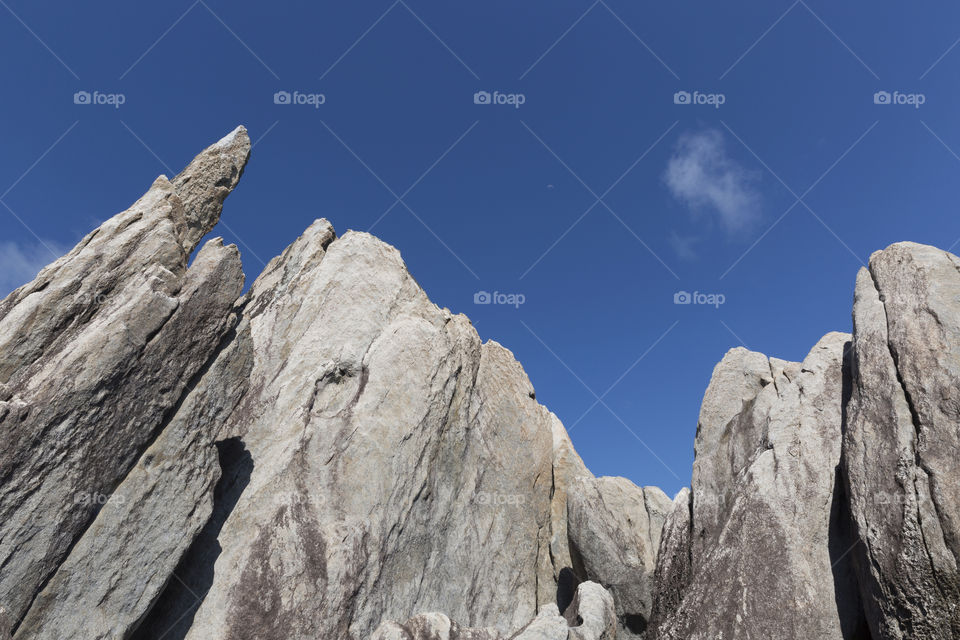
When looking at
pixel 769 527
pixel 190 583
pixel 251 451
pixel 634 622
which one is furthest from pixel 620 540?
pixel 190 583

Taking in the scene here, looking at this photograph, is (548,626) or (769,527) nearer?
(769,527)

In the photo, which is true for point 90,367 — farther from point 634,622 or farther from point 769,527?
point 634,622

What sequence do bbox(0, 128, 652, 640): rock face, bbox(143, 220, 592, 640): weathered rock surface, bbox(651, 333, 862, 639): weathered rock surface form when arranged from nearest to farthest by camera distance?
bbox(651, 333, 862, 639): weathered rock surface < bbox(0, 128, 652, 640): rock face < bbox(143, 220, 592, 640): weathered rock surface

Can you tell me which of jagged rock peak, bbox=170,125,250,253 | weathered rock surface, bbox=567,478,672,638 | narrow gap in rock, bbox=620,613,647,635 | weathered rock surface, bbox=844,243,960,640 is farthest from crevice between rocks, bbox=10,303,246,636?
weathered rock surface, bbox=844,243,960,640

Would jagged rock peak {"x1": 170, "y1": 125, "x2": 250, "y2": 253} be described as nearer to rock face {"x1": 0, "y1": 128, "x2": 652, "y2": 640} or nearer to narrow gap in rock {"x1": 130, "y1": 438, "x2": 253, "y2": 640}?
rock face {"x1": 0, "y1": 128, "x2": 652, "y2": 640}

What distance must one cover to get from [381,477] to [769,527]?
1490cm

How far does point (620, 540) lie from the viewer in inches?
1082

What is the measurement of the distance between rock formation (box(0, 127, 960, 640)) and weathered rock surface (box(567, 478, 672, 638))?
0.43 feet

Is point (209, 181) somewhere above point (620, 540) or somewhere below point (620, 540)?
above

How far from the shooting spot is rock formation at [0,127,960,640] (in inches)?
627

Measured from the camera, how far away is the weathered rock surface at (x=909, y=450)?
13461 millimetres

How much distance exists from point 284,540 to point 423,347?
11.1 meters

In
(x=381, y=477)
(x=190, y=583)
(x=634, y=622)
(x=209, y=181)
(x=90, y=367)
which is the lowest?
(x=190, y=583)

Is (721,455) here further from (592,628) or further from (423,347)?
(423,347)
